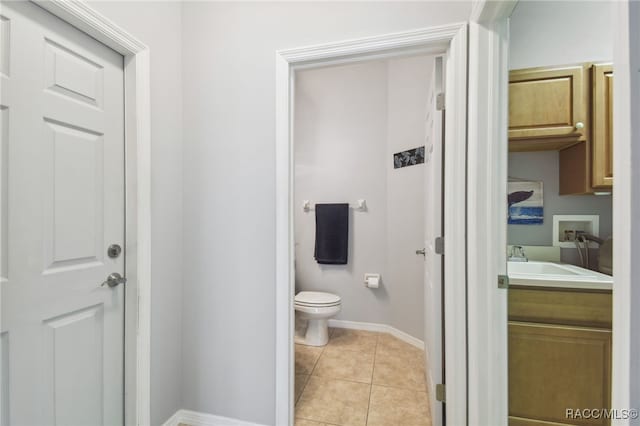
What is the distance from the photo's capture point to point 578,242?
1.62 m

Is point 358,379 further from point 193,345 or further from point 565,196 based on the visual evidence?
point 565,196

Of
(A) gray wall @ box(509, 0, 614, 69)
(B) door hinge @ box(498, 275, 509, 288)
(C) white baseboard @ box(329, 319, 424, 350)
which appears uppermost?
(A) gray wall @ box(509, 0, 614, 69)

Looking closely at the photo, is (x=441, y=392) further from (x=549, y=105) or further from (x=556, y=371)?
(x=549, y=105)

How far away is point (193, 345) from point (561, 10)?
2985 millimetres

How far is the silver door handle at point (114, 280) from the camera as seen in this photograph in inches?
46.3

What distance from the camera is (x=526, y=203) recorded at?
5.68 ft

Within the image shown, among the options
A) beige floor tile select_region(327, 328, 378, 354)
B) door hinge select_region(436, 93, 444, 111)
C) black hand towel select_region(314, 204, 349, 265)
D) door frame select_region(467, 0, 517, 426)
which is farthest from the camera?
black hand towel select_region(314, 204, 349, 265)

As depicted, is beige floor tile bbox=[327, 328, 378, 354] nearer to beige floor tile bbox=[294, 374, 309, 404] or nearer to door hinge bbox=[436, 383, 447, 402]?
beige floor tile bbox=[294, 374, 309, 404]

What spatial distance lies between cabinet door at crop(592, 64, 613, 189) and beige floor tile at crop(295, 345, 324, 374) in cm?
213

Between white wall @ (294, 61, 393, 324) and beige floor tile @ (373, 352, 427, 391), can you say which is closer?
beige floor tile @ (373, 352, 427, 391)

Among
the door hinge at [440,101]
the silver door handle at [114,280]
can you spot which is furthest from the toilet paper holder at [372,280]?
the silver door handle at [114,280]

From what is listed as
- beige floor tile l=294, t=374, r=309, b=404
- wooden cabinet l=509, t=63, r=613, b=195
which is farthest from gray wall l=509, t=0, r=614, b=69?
beige floor tile l=294, t=374, r=309, b=404

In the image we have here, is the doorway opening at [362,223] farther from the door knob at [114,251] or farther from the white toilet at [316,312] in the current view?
the door knob at [114,251]

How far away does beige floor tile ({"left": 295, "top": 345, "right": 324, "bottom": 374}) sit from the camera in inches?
78.9
